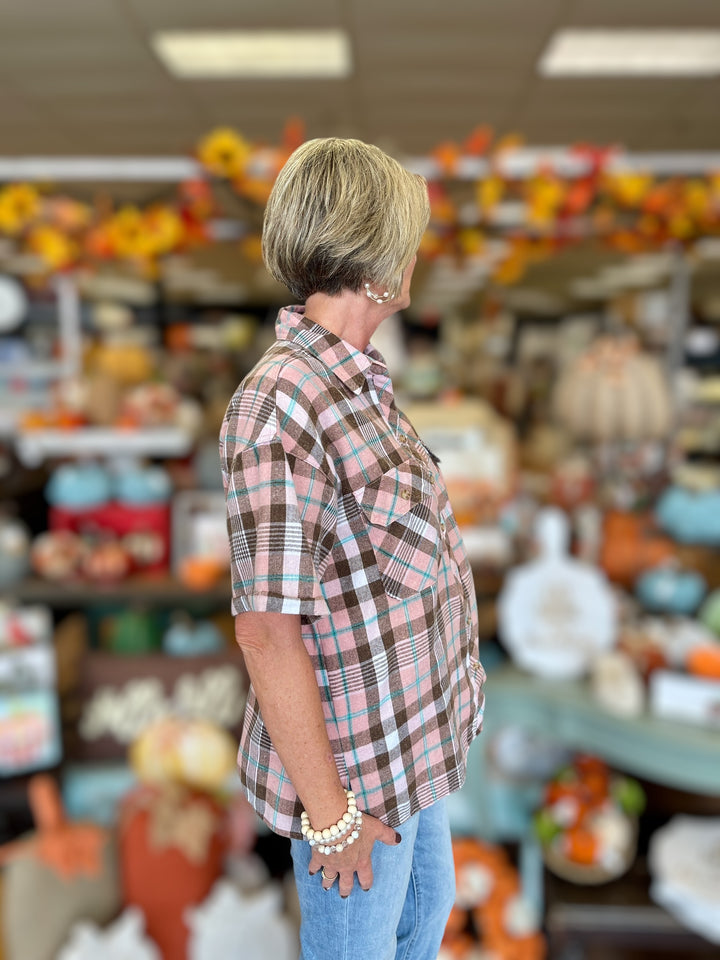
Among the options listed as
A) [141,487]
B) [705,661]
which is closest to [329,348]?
[705,661]

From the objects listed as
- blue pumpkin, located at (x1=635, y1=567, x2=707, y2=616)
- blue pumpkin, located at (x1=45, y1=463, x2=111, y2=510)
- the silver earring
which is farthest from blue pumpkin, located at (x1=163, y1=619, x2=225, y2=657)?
the silver earring

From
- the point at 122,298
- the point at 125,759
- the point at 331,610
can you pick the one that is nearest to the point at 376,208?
the point at 331,610

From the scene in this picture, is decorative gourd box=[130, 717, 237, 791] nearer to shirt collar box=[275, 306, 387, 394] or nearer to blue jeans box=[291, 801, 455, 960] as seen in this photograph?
blue jeans box=[291, 801, 455, 960]

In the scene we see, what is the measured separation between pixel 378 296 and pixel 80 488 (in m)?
2.38

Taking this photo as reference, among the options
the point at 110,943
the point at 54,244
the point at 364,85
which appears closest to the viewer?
the point at 110,943

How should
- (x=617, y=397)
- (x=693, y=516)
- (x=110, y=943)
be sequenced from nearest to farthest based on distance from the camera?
1. (x=110, y=943)
2. (x=693, y=516)
3. (x=617, y=397)

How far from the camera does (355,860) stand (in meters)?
0.79

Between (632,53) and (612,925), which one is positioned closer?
(612,925)

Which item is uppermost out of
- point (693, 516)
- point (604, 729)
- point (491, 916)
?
point (693, 516)

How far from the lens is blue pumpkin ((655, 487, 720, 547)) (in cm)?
265

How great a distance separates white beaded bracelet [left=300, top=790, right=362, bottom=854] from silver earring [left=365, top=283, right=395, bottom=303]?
0.48 m

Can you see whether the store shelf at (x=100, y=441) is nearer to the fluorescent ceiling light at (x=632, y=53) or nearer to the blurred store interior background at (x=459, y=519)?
the blurred store interior background at (x=459, y=519)

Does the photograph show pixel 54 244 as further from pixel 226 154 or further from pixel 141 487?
pixel 141 487

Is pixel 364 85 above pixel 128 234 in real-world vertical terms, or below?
above
